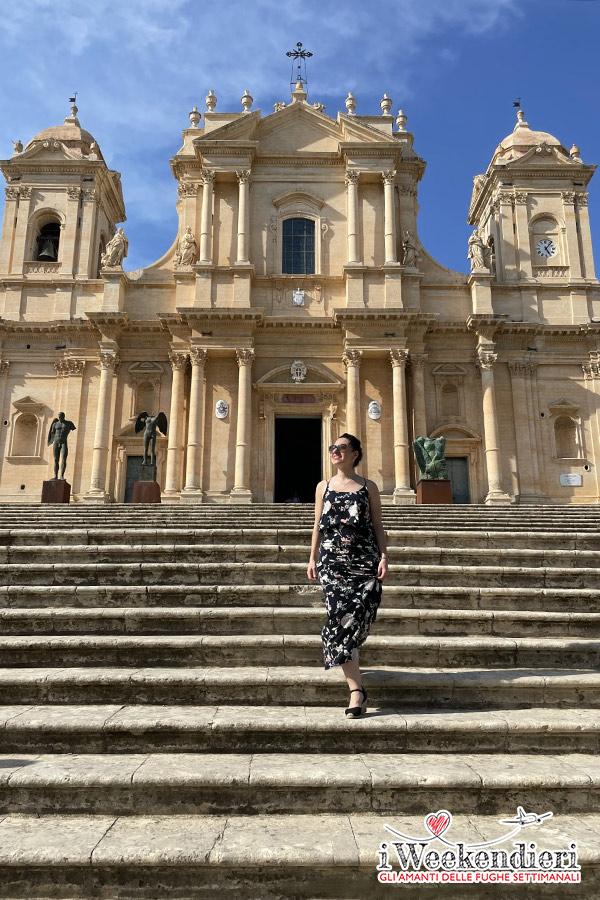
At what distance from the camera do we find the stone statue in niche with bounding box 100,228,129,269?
2430 centimetres

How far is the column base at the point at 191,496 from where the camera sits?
70.5 feet

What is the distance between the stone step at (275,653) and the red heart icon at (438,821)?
1871mm

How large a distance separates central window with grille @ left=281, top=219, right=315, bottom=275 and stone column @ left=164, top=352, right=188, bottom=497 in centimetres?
518

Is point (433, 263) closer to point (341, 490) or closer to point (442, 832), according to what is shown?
point (341, 490)

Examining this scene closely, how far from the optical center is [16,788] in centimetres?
400

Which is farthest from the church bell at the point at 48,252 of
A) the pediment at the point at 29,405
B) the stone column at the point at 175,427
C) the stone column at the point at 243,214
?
the stone column at the point at 243,214

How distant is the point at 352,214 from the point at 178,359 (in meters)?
8.06

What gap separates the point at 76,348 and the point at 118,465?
182 inches

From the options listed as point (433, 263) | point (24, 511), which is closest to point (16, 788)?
point (24, 511)

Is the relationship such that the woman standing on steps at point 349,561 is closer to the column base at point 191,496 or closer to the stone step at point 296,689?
the stone step at point 296,689

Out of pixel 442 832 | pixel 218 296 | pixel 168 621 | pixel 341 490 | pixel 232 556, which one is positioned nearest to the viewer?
pixel 442 832

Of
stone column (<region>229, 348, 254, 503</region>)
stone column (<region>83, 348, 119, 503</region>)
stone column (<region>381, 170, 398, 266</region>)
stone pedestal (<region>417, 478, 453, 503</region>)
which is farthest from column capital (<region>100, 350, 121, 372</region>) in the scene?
stone pedestal (<region>417, 478, 453, 503</region>)

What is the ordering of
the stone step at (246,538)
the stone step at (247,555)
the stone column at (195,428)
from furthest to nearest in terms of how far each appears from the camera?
the stone column at (195,428)
the stone step at (246,538)
the stone step at (247,555)

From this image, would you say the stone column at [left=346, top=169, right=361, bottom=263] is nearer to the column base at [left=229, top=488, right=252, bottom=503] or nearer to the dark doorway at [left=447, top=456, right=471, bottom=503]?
the dark doorway at [left=447, top=456, right=471, bottom=503]
